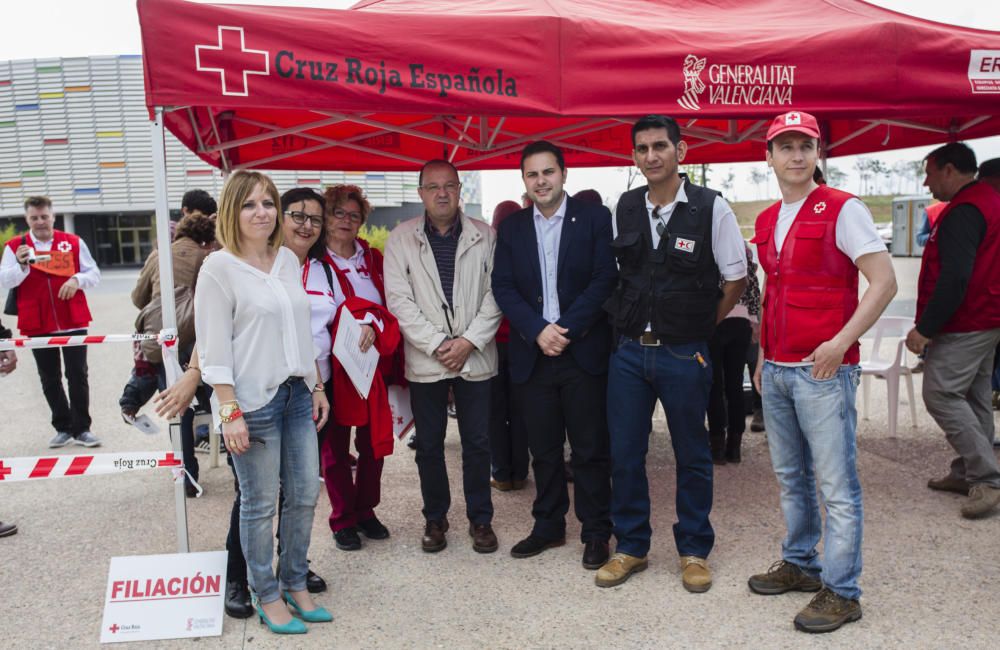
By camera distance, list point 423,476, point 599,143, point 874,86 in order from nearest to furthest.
Result: point 874,86, point 423,476, point 599,143

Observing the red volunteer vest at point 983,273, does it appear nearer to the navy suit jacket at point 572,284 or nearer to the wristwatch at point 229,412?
the navy suit jacket at point 572,284

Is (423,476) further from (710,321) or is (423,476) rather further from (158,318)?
(158,318)

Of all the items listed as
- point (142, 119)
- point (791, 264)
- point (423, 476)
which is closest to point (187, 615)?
point (423, 476)

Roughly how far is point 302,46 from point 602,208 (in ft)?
5.16

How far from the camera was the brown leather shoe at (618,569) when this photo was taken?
11.0 feet

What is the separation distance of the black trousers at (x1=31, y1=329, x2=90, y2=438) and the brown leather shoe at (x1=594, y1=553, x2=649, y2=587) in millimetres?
4751

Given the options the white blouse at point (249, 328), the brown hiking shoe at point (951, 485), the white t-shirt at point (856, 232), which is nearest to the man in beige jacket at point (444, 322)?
the white blouse at point (249, 328)

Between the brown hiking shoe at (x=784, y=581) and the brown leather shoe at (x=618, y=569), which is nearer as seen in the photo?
the brown hiking shoe at (x=784, y=581)

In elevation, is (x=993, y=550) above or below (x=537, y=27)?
below

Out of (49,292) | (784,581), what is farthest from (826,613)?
(49,292)

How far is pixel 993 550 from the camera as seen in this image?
361 cm

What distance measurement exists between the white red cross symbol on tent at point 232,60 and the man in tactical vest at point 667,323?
5.52 ft

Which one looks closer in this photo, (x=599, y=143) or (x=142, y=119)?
(x=599, y=143)

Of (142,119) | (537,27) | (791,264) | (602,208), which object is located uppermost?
(142,119)
